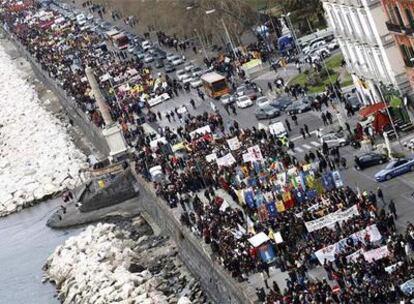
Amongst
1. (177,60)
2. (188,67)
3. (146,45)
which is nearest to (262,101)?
(188,67)

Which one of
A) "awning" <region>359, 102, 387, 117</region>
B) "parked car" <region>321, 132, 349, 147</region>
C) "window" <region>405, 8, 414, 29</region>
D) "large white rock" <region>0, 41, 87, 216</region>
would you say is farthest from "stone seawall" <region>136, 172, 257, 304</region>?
"large white rock" <region>0, 41, 87, 216</region>

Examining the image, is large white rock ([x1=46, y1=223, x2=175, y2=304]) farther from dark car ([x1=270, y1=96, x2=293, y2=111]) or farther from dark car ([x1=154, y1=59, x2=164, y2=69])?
dark car ([x1=154, y1=59, x2=164, y2=69])

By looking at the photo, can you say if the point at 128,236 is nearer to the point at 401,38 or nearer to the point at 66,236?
the point at 66,236

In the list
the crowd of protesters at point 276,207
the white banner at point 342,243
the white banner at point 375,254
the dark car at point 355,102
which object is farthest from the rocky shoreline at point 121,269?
the white banner at point 375,254

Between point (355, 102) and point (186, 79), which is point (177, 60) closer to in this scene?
point (186, 79)

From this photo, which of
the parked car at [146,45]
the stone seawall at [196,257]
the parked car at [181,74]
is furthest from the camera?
the parked car at [146,45]

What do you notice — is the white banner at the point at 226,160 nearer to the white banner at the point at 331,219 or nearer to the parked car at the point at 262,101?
the parked car at the point at 262,101
